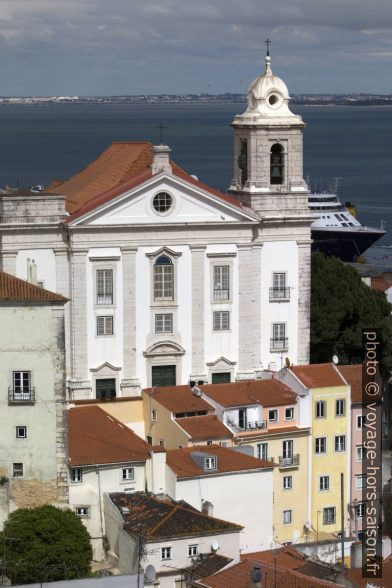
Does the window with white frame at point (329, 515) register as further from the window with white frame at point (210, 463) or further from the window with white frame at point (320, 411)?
the window with white frame at point (210, 463)

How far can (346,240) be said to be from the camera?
111 meters

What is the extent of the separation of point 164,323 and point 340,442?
25.8 feet

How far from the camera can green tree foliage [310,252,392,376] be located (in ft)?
193

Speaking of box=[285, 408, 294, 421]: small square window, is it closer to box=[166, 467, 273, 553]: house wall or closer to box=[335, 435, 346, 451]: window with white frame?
box=[335, 435, 346, 451]: window with white frame

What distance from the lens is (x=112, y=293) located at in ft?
178

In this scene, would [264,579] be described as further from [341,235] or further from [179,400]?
[341,235]

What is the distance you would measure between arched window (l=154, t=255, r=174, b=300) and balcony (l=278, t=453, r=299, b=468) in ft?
27.1

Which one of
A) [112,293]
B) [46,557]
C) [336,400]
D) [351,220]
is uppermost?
[351,220]

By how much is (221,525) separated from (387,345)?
1829 centimetres

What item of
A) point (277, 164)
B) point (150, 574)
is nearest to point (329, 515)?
point (150, 574)

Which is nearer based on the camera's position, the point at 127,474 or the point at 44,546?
the point at 44,546

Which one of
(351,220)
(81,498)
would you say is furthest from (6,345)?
(351,220)

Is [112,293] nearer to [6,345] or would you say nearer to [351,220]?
[6,345]

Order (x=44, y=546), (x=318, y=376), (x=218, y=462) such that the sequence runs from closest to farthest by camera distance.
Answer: (x=44, y=546) < (x=218, y=462) < (x=318, y=376)
